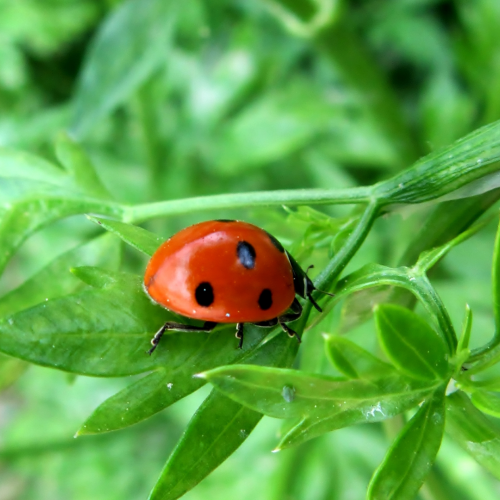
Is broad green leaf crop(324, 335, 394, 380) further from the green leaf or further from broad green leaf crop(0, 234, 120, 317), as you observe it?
broad green leaf crop(0, 234, 120, 317)

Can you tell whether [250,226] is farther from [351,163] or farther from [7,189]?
[351,163]

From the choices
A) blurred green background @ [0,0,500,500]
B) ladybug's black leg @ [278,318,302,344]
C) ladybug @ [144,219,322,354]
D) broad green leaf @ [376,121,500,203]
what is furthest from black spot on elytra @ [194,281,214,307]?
blurred green background @ [0,0,500,500]

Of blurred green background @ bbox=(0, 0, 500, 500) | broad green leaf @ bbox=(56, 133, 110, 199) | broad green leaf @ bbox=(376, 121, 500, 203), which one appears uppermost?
broad green leaf @ bbox=(376, 121, 500, 203)

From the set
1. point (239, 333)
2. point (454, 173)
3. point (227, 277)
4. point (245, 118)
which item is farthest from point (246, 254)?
point (245, 118)

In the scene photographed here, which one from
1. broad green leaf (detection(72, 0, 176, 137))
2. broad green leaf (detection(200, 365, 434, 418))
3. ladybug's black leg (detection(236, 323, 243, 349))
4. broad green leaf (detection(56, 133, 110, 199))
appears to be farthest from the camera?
broad green leaf (detection(72, 0, 176, 137))

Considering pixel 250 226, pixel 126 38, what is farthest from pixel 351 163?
pixel 250 226
